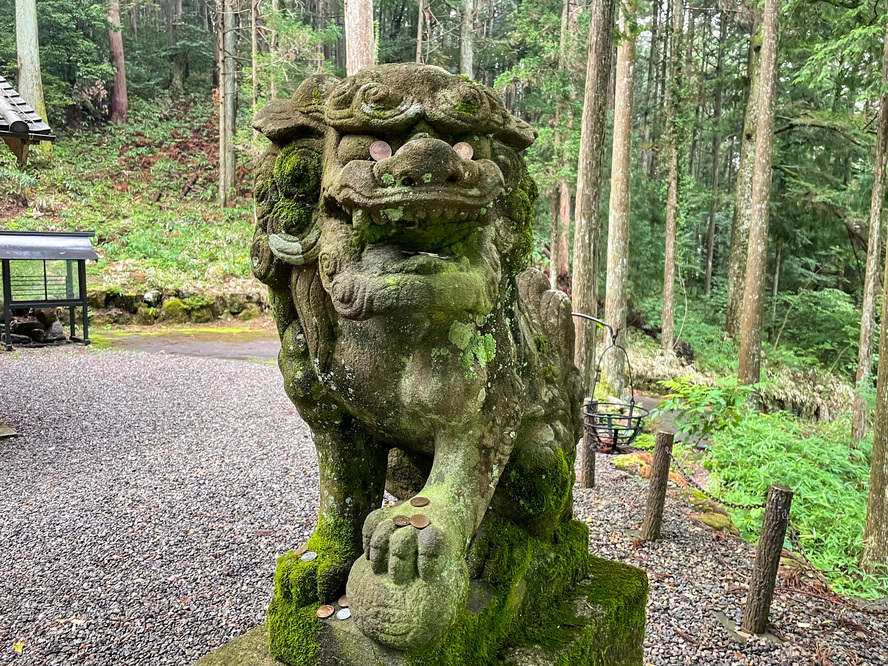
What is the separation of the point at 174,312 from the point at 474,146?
485 inches

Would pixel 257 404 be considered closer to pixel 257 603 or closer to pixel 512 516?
pixel 257 603

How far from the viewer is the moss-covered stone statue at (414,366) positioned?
1.35 metres

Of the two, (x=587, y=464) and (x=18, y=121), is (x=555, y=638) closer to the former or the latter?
(x=587, y=464)

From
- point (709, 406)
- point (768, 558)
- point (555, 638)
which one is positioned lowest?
point (768, 558)

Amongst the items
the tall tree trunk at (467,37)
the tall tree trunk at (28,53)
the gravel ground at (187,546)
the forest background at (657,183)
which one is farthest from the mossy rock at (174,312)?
the tall tree trunk at (467,37)

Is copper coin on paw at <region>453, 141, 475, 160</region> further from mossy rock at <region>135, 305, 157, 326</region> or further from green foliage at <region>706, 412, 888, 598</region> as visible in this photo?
mossy rock at <region>135, 305, 157, 326</region>

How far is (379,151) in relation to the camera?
1.45 meters

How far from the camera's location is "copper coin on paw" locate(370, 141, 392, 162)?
1446 mm

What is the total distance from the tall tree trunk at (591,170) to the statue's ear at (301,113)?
4.67 meters

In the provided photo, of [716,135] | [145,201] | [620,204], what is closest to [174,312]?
[145,201]

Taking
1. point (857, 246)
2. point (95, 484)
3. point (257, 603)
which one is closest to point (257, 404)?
point (95, 484)

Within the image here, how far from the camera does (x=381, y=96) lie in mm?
1416

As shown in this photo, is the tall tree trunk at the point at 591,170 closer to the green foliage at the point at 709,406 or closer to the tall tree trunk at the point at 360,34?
the green foliage at the point at 709,406

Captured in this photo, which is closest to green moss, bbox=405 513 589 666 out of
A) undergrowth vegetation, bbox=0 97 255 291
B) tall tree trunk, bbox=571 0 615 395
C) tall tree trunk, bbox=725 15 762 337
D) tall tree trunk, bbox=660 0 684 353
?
tall tree trunk, bbox=571 0 615 395
